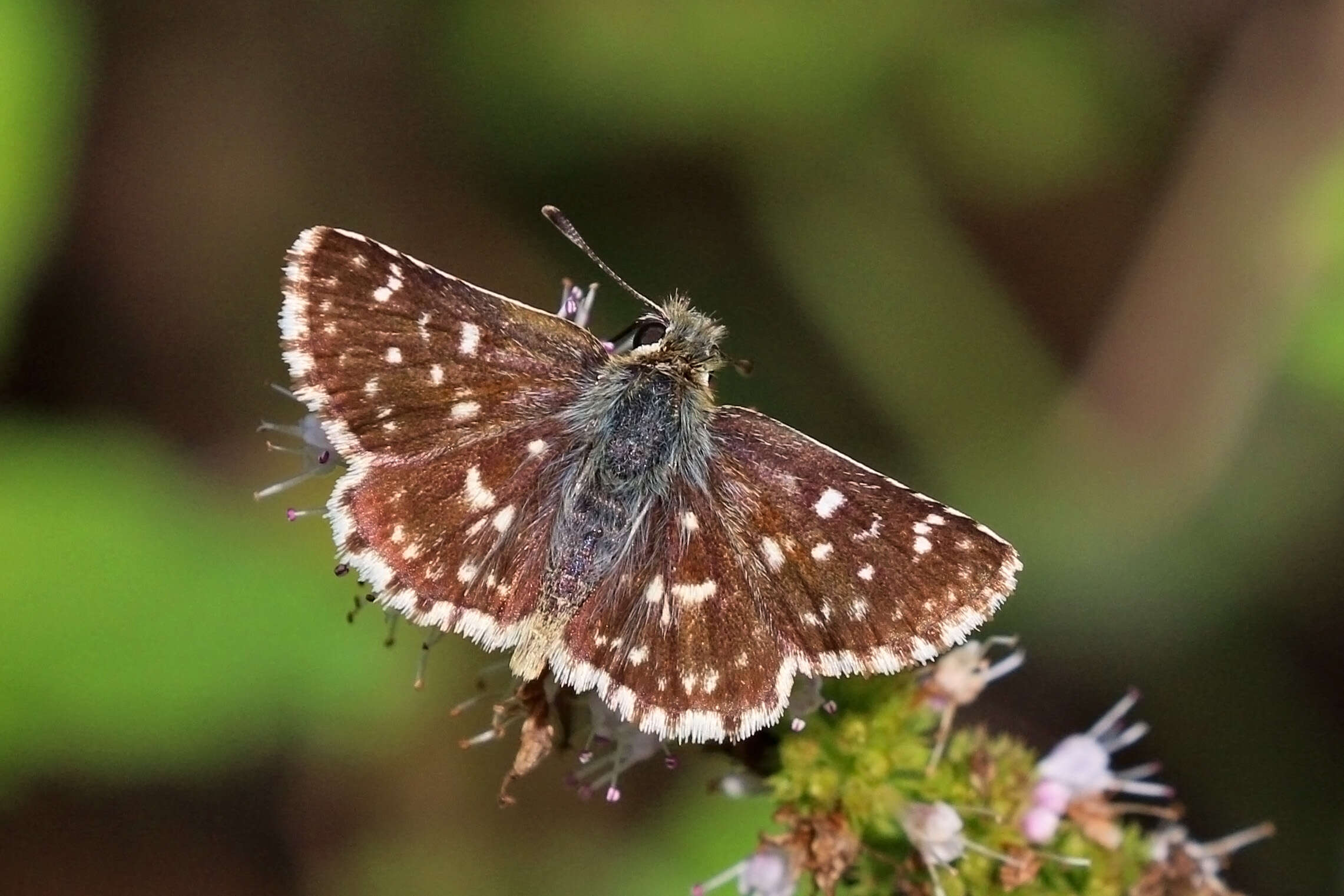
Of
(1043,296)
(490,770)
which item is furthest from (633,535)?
(1043,296)

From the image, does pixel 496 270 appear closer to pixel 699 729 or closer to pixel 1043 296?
pixel 1043 296

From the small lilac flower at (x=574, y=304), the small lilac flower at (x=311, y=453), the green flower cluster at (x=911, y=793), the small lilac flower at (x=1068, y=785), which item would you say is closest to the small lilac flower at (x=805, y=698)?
the green flower cluster at (x=911, y=793)

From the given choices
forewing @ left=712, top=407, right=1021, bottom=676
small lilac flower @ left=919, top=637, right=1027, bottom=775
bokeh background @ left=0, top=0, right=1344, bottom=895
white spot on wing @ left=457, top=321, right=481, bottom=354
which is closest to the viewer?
forewing @ left=712, top=407, right=1021, bottom=676

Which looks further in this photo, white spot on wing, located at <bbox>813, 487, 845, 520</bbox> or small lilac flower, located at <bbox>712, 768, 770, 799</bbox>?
small lilac flower, located at <bbox>712, 768, 770, 799</bbox>

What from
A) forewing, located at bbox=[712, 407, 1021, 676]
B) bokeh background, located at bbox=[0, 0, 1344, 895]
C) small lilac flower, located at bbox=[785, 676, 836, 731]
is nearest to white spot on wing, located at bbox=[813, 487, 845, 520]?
forewing, located at bbox=[712, 407, 1021, 676]

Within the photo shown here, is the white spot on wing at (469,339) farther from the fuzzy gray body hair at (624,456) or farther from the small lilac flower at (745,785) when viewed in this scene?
the small lilac flower at (745,785)

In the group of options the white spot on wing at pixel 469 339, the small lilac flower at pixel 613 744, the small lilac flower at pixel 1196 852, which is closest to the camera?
the white spot on wing at pixel 469 339

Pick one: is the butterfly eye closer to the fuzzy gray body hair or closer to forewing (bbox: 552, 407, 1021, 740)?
the fuzzy gray body hair
